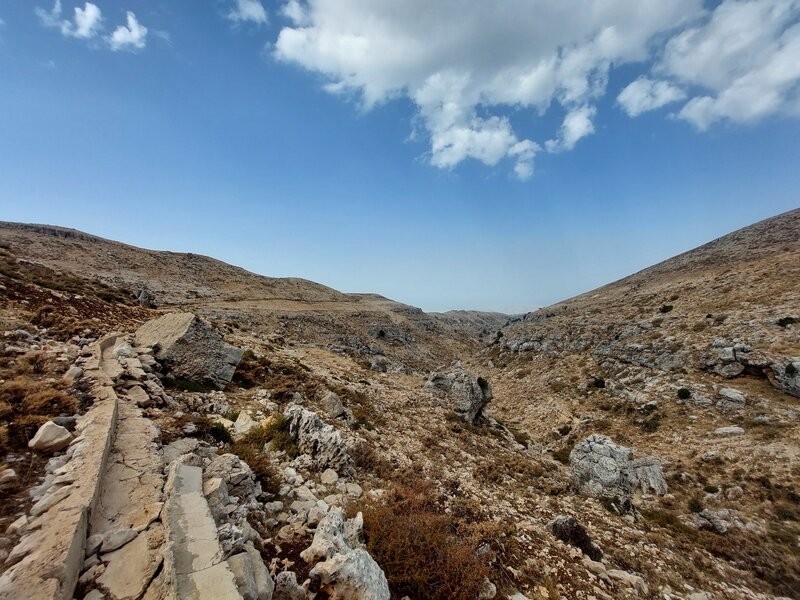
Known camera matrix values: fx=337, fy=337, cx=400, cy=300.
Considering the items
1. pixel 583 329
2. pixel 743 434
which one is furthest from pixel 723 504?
pixel 583 329

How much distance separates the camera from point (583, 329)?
4006 centimetres

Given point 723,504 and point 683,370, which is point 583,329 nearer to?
point 683,370

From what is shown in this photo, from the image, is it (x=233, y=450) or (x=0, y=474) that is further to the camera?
(x=233, y=450)

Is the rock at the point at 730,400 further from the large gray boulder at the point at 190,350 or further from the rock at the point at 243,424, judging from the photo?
the large gray boulder at the point at 190,350

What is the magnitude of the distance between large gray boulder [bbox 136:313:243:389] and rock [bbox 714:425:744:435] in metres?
25.5

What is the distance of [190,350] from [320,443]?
7226mm

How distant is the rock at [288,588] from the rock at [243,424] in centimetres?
587

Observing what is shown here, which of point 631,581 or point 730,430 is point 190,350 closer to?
point 631,581

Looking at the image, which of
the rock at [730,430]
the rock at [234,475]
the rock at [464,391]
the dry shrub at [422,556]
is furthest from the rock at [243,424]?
the rock at [730,430]

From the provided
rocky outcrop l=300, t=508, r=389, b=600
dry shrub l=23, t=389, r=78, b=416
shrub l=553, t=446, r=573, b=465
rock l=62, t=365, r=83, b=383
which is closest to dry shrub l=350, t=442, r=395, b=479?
rocky outcrop l=300, t=508, r=389, b=600

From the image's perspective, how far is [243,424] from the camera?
10.7 metres

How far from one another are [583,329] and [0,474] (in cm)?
4468

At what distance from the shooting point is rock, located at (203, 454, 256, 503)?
22.9ft

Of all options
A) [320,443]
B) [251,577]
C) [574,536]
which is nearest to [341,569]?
[251,577]
